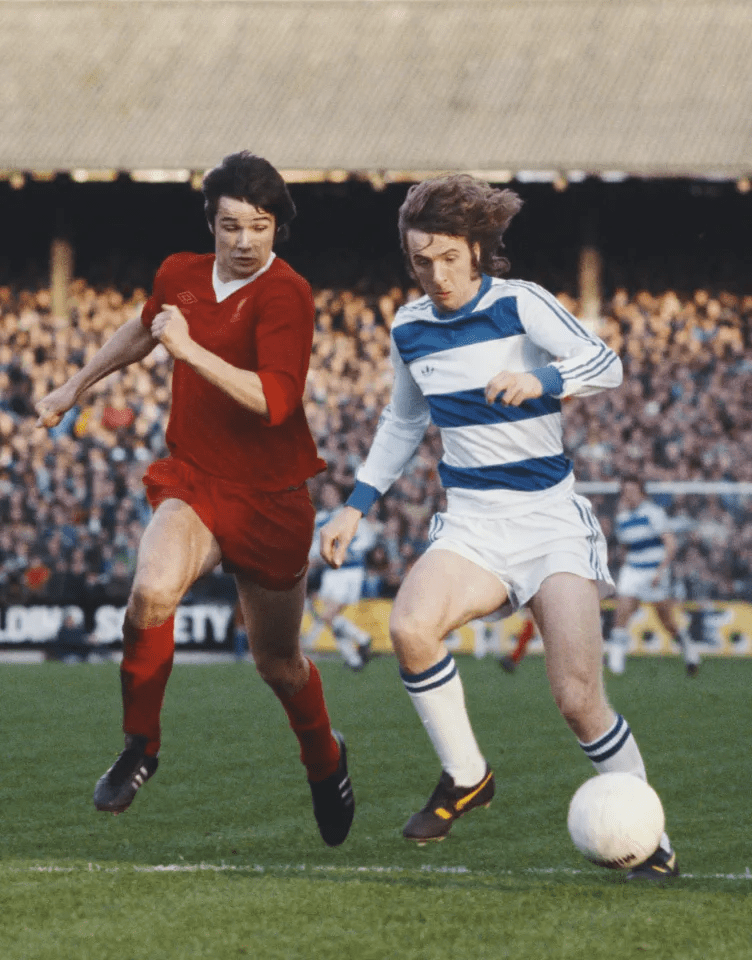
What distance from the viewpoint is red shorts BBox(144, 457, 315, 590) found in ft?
17.6

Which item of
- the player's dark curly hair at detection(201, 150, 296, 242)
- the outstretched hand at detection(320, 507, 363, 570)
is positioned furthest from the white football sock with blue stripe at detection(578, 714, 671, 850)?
the player's dark curly hair at detection(201, 150, 296, 242)

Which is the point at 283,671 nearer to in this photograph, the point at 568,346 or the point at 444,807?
the point at 444,807

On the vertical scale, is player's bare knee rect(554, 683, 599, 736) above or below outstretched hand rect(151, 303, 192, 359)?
below

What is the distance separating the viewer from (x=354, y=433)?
19.4 meters

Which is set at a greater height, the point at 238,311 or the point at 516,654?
the point at 238,311

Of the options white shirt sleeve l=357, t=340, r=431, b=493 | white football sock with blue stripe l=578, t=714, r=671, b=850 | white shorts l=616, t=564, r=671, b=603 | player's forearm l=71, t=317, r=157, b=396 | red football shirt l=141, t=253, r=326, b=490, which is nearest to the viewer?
white football sock with blue stripe l=578, t=714, r=671, b=850

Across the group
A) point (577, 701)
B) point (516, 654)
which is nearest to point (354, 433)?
point (516, 654)

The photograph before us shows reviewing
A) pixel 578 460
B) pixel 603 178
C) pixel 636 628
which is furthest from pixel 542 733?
pixel 603 178

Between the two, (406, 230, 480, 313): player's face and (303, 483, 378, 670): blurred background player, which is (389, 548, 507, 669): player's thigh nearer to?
(406, 230, 480, 313): player's face

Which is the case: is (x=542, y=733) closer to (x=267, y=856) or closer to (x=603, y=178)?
(x=267, y=856)

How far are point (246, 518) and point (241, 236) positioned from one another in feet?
2.97

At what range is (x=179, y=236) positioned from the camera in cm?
2395

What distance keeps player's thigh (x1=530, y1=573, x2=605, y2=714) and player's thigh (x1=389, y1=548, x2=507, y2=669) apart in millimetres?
210

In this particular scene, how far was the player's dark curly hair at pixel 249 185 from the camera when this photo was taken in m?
5.21
